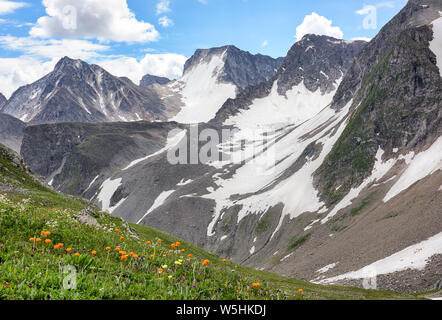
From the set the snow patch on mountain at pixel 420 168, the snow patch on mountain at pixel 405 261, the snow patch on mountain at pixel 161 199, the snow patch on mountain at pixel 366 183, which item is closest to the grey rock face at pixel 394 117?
the snow patch on mountain at pixel 366 183

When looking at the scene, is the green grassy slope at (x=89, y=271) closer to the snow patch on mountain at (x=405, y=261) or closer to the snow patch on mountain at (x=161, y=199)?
the snow patch on mountain at (x=405, y=261)

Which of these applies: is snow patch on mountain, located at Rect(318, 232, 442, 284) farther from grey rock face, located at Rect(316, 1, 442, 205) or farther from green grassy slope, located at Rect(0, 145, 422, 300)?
grey rock face, located at Rect(316, 1, 442, 205)

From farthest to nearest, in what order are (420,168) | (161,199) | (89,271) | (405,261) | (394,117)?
(161,199), (394,117), (420,168), (405,261), (89,271)

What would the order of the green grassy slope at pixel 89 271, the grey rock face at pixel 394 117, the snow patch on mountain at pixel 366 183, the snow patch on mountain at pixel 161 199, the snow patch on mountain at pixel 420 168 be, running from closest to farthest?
the green grassy slope at pixel 89 271
the snow patch on mountain at pixel 420 168
the snow patch on mountain at pixel 366 183
the grey rock face at pixel 394 117
the snow patch on mountain at pixel 161 199

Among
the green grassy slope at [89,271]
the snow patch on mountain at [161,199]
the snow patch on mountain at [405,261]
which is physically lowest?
the snow patch on mountain at [405,261]

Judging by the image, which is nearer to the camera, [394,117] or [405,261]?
[405,261]

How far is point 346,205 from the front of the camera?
88.5 m

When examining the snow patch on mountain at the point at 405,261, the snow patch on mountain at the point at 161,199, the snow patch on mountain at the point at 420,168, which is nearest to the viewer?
the snow patch on mountain at the point at 405,261

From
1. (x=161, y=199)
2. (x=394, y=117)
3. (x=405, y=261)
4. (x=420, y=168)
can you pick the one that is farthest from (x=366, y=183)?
(x=161, y=199)

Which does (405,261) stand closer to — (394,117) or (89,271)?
(89,271)

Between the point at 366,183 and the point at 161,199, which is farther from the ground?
the point at 161,199

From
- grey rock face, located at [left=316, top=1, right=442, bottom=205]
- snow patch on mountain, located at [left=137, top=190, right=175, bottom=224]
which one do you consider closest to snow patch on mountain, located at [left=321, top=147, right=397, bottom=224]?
grey rock face, located at [left=316, top=1, right=442, bottom=205]

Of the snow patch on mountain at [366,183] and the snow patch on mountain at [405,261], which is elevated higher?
the snow patch on mountain at [366,183]

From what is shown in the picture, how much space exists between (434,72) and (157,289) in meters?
120
